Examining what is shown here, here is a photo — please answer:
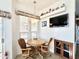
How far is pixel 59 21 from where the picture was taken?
5188mm

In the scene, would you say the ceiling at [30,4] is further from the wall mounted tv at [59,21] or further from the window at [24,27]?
the wall mounted tv at [59,21]

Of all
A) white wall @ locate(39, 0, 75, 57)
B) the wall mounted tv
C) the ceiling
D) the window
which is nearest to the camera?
white wall @ locate(39, 0, 75, 57)

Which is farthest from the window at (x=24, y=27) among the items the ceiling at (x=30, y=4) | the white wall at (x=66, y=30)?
the white wall at (x=66, y=30)

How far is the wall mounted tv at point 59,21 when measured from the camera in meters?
4.68

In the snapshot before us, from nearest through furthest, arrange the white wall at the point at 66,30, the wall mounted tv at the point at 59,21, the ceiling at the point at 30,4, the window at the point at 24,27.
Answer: the white wall at the point at 66,30
the wall mounted tv at the point at 59,21
the ceiling at the point at 30,4
the window at the point at 24,27

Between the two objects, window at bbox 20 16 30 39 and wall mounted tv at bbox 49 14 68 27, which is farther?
window at bbox 20 16 30 39

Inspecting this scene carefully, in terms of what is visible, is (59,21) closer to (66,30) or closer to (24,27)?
(66,30)

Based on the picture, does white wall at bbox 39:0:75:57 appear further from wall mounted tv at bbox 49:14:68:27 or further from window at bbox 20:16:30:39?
window at bbox 20:16:30:39

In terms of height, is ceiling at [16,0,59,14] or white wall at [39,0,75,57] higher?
Result: ceiling at [16,0,59,14]

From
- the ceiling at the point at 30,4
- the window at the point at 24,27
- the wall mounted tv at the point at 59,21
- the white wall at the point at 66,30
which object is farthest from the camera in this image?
the window at the point at 24,27

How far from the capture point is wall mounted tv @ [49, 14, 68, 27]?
4.68 metres

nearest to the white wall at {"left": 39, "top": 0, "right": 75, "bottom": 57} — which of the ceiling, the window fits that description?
the ceiling

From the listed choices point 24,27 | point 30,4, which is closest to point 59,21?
point 30,4

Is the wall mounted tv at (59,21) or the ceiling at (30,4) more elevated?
the ceiling at (30,4)
